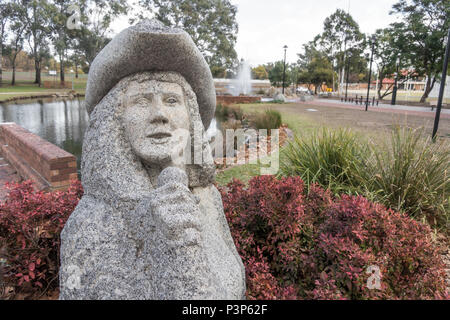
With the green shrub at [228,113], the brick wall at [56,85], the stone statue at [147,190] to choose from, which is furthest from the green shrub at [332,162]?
the brick wall at [56,85]

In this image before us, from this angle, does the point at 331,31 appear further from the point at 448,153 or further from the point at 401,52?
the point at 448,153

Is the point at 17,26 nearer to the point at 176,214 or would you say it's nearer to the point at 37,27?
the point at 37,27

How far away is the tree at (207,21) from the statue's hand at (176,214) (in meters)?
27.9

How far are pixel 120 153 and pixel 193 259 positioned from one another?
94 centimetres

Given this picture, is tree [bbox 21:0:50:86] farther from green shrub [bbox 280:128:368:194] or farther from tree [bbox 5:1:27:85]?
green shrub [bbox 280:128:368:194]

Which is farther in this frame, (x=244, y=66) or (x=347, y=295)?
(x=244, y=66)

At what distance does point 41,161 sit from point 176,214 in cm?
406

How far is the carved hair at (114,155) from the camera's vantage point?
2.02 metres

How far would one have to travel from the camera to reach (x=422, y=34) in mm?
23031

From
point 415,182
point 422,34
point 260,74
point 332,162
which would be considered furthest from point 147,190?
point 260,74

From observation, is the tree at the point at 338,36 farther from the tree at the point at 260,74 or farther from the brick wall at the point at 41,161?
the brick wall at the point at 41,161

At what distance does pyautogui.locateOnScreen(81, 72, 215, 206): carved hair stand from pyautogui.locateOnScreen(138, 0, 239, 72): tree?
27.1 m

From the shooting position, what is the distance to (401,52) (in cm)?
2450

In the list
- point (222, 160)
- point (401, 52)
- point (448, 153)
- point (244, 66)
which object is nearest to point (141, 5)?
point (244, 66)
